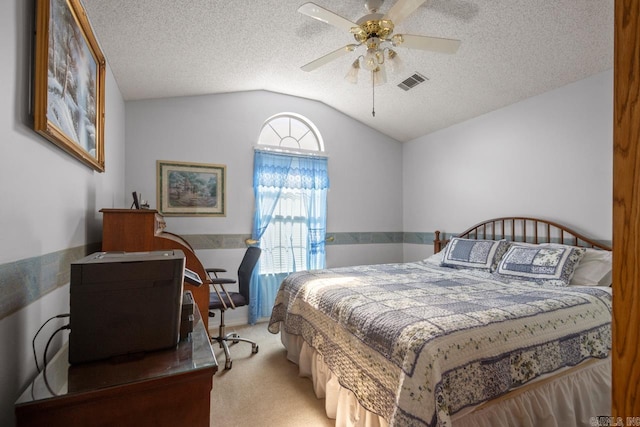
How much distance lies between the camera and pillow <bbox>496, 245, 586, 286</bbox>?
2361 mm

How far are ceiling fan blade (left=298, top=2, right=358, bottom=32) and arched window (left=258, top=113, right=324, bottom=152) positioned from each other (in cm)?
212

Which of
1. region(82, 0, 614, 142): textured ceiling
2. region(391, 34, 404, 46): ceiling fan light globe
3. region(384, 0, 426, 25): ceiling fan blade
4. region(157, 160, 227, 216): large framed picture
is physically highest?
region(82, 0, 614, 142): textured ceiling

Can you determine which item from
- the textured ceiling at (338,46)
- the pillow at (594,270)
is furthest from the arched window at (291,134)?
the pillow at (594,270)

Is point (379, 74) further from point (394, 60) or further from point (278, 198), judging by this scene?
point (278, 198)

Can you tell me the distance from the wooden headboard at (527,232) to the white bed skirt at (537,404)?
1187 millimetres

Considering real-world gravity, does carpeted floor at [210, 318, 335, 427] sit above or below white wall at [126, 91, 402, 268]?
below

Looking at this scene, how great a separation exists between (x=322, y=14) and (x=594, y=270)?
2.72 meters

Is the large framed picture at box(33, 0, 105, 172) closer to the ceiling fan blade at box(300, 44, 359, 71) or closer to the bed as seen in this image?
the ceiling fan blade at box(300, 44, 359, 71)

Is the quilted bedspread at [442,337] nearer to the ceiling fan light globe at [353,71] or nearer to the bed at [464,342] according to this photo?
the bed at [464,342]

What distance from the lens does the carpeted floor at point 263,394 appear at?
190cm

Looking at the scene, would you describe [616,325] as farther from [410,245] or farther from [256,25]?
[410,245]

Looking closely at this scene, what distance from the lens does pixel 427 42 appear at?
1.94m

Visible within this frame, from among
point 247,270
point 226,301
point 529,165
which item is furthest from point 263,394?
point 529,165

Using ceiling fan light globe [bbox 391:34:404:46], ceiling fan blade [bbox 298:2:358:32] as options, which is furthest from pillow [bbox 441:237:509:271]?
ceiling fan blade [bbox 298:2:358:32]
